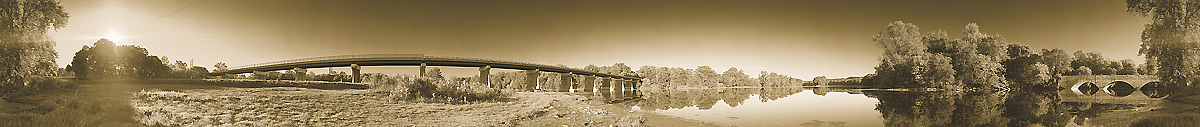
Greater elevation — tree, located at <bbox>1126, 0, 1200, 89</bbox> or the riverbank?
tree, located at <bbox>1126, 0, 1200, 89</bbox>

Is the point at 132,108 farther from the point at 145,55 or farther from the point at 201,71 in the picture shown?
the point at 201,71

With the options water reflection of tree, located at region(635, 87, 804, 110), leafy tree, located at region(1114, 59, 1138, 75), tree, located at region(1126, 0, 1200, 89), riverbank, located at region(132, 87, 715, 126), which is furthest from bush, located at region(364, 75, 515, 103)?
leafy tree, located at region(1114, 59, 1138, 75)

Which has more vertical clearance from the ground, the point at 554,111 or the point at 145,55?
the point at 145,55

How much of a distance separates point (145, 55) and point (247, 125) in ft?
108

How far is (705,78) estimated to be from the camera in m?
152

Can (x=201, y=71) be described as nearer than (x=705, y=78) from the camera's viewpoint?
Yes

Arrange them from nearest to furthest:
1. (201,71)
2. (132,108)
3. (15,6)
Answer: (132,108) → (15,6) → (201,71)

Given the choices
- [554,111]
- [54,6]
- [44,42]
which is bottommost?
[554,111]

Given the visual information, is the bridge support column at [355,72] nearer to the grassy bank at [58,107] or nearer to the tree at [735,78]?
the grassy bank at [58,107]

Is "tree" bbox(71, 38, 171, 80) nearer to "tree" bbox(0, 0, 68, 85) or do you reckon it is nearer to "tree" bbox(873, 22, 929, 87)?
"tree" bbox(0, 0, 68, 85)

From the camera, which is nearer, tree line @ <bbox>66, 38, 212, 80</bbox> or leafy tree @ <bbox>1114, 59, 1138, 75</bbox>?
tree line @ <bbox>66, 38, 212, 80</bbox>

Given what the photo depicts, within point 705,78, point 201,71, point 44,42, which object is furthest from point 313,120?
point 705,78

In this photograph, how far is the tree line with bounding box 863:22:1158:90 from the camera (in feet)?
193

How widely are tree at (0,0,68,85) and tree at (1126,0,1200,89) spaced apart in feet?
176
